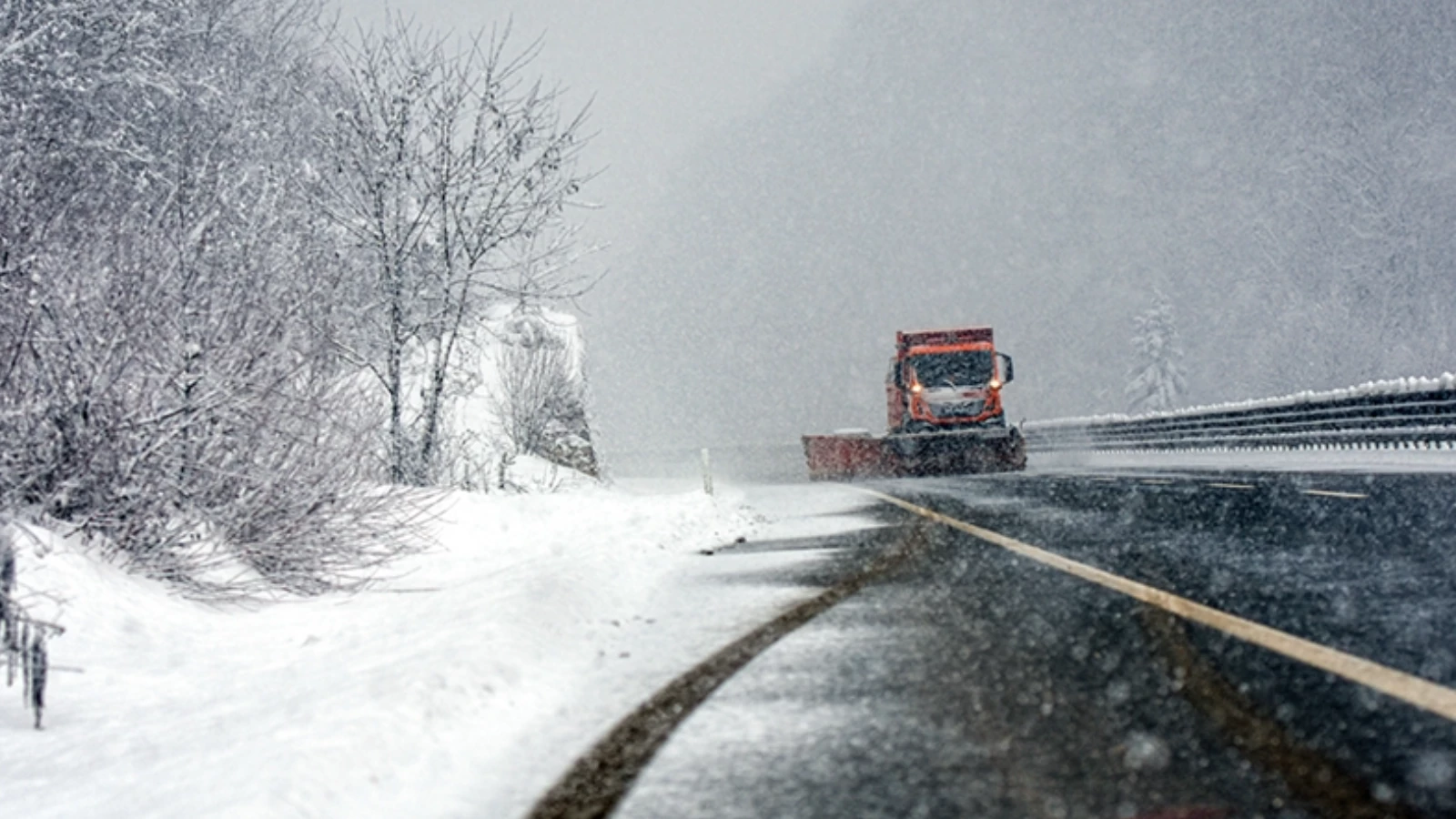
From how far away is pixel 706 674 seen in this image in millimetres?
5336

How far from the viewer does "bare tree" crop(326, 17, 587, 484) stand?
687 inches

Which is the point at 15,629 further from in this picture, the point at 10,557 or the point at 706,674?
the point at 706,674

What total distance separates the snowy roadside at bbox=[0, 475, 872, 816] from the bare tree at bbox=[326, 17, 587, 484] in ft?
26.1

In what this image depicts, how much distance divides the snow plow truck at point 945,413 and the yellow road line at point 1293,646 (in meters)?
16.7

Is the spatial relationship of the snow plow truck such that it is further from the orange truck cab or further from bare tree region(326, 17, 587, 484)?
bare tree region(326, 17, 587, 484)

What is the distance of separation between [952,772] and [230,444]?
23.0 ft

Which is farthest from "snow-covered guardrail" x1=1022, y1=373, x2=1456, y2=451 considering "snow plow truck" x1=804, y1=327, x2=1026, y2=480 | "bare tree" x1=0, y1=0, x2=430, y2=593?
"bare tree" x1=0, y1=0, x2=430, y2=593

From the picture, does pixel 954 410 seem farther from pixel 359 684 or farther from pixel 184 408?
pixel 359 684

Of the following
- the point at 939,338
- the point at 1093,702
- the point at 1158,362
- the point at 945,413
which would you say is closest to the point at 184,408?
the point at 1093,702

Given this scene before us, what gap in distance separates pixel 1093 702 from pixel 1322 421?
2049 cm

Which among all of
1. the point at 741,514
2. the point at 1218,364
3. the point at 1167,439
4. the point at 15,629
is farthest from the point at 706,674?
the point at 1218,364

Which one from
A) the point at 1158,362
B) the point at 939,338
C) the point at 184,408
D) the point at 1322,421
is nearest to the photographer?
the point at 184,408

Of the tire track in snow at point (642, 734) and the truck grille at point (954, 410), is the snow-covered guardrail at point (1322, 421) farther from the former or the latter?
the tire track in snow at point (642, 734)

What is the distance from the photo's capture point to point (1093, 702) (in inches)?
170
